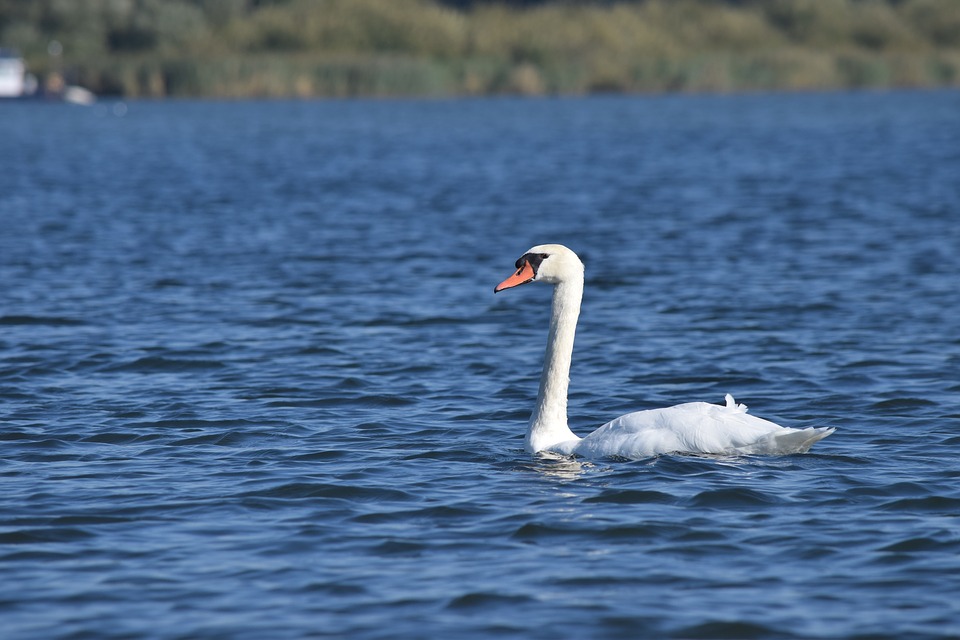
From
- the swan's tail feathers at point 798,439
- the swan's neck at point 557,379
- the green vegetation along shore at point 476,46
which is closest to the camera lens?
the swan's tail feathers at point 798,439

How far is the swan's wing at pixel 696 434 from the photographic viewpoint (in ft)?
29.3

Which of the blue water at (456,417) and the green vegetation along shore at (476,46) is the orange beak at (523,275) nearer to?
the blue water at (456,417)

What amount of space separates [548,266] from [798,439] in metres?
1.91

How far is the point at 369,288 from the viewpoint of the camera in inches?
692

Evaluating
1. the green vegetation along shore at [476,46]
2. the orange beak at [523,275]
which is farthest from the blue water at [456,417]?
the green vegetation along shore at [476,46]

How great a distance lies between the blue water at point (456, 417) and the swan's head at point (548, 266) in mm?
1150

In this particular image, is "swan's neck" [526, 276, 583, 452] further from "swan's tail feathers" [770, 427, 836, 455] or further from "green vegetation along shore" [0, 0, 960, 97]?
"green vegetation along shore" [0, 0, 960, 97]

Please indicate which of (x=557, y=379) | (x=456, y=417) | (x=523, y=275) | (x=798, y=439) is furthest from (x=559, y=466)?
(x=456, y=417)

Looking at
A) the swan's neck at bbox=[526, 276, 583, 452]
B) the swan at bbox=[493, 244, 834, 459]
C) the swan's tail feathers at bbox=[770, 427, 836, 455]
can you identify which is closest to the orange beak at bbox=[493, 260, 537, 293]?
the swan at bbox=[493, 244, 834, 459]

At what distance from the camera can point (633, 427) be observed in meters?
9.10

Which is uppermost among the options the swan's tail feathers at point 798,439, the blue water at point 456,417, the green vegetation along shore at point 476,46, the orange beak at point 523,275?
the green vegetation along shore at point 476,46

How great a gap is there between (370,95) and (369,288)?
175 ft

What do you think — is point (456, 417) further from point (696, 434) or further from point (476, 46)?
point (476, 46)

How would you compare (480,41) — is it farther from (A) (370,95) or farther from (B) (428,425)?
(B) (428,425)
